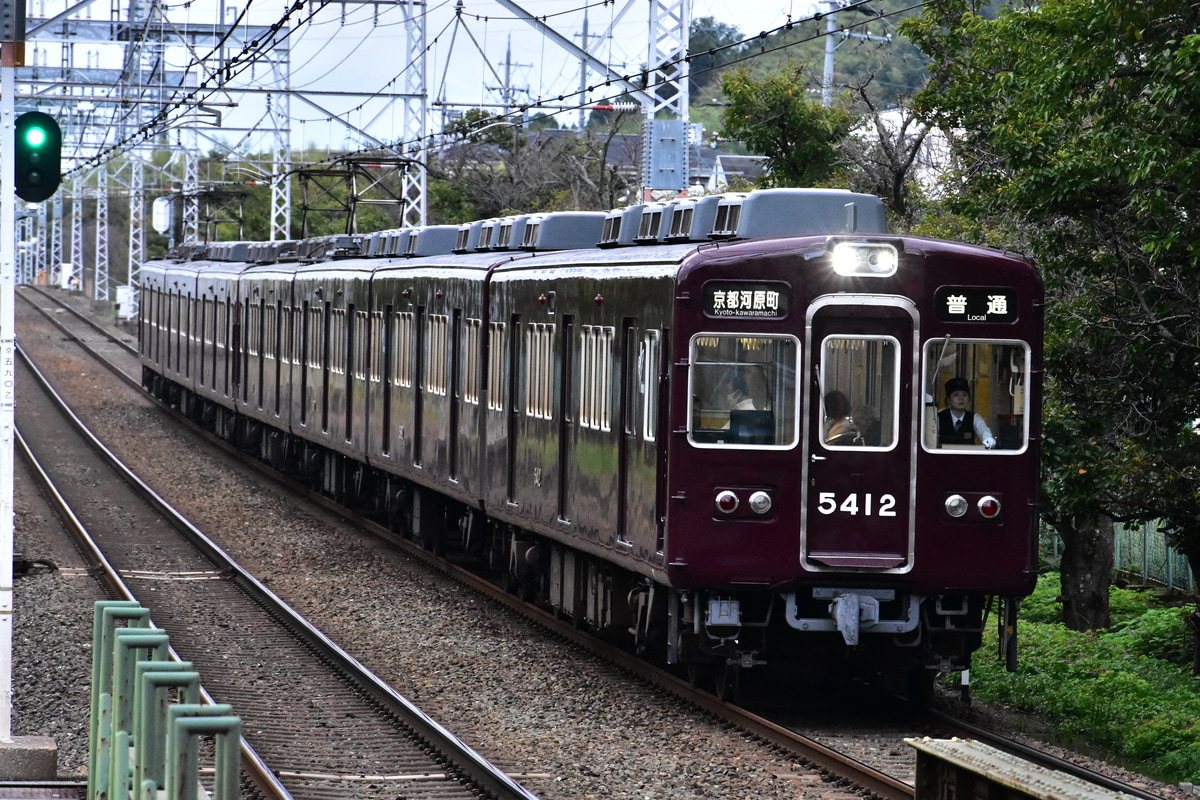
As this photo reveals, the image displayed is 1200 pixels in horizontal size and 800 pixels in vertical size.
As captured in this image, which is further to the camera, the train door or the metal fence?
the metal fence

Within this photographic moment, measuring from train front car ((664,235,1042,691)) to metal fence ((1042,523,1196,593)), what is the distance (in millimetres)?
9327

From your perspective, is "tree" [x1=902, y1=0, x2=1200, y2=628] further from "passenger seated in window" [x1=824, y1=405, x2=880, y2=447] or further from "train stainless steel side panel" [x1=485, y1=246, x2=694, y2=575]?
"train stainless steel side panel" [x1=485, y1=246, x2=694, y2=575]

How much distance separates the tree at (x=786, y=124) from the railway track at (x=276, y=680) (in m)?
8.58

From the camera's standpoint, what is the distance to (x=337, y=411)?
19844 mm

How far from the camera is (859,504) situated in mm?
9477

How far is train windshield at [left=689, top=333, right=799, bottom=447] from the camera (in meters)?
9.42

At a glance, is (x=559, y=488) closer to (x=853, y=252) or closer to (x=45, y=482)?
(x=853, y=252)

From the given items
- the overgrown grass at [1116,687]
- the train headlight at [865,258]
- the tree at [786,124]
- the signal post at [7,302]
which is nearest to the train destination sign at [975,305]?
the train headlight at [865,258]

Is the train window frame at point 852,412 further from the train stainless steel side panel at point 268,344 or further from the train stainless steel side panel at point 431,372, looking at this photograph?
the train stainless steel side panel at point 268,344

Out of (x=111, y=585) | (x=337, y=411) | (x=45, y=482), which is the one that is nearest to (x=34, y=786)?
(x=111, y=585)

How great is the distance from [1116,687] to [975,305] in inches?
108

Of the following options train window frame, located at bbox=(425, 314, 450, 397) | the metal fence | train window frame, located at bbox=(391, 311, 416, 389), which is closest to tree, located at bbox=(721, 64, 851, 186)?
the metal fence

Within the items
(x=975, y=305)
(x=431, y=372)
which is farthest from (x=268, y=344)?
(x=975, y=305)

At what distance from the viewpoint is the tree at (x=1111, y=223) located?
9820mm
